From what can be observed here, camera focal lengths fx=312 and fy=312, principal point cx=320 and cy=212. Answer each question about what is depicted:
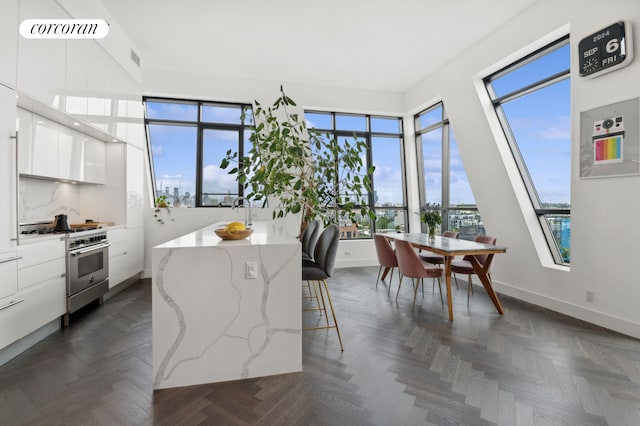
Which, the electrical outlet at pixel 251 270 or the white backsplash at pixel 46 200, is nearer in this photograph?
the electrical outlet at pixel 251 270

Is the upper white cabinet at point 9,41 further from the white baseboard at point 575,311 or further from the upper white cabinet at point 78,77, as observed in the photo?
the white baseboard at point 575,311

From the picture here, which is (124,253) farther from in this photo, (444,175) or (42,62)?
(444,175)

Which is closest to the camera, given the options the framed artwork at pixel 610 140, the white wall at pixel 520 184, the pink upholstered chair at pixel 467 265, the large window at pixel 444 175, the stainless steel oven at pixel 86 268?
the framed artwork at pixel 610 140

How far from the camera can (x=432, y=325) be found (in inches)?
121

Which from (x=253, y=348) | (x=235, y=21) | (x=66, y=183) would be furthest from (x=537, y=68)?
(x=66, y=183)

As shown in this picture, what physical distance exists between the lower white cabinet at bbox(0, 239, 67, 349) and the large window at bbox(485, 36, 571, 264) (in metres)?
5.39

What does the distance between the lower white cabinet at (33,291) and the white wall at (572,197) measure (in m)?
5.15

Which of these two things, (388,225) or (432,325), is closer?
(432,325)

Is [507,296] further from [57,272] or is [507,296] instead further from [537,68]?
[57,272]

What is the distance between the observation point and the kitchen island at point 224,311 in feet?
6.55

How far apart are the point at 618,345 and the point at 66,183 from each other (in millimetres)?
6031

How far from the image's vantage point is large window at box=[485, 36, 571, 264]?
3650 mm

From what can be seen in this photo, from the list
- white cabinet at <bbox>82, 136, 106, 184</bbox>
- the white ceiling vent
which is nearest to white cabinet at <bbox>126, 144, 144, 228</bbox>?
white cabinet at <bbox>82, 136, 106, 184</bbox>

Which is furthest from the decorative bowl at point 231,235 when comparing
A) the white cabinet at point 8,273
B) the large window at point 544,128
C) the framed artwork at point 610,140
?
the large window at point 544,128
